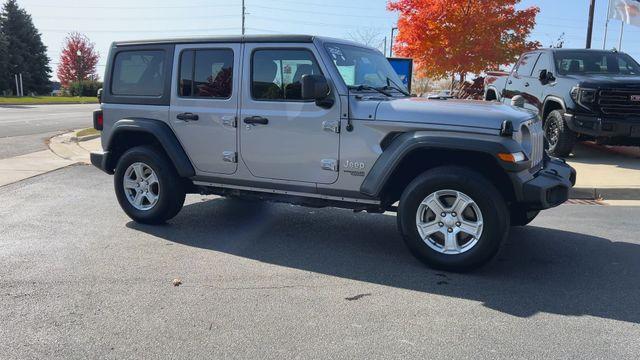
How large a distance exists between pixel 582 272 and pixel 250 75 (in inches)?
136

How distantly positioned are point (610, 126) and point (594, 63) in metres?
1.69

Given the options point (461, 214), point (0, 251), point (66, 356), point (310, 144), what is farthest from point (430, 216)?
point (0, 251)

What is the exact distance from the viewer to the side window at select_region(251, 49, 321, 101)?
5.12 meters

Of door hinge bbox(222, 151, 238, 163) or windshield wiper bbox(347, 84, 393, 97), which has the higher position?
windshield wiper bbox(347, 84, 393, 97)

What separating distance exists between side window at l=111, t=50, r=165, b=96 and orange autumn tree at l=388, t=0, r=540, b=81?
12.5 m

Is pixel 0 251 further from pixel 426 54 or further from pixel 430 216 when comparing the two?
pixel 426 54

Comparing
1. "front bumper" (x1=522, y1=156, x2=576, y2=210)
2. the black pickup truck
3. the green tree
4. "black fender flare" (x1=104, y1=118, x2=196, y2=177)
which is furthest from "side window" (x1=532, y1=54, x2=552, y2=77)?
the green tree

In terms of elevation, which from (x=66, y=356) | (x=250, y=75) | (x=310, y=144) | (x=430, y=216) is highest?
(x=250, y=75)

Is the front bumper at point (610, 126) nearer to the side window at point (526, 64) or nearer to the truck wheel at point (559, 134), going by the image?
the truck wheel at point (559, 134)

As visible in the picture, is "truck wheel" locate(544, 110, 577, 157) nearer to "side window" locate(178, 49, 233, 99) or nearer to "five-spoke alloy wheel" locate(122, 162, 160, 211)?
"side window" locate(178, 49, 233, 99)

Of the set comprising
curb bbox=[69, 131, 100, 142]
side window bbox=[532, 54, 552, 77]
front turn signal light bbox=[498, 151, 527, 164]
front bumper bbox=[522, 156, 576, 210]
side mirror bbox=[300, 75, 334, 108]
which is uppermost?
side window bbox=[532, 54, 552, 77]

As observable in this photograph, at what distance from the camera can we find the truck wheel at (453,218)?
4.38 m

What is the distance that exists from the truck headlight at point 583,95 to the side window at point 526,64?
1818 mm

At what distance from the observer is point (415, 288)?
4262mm
